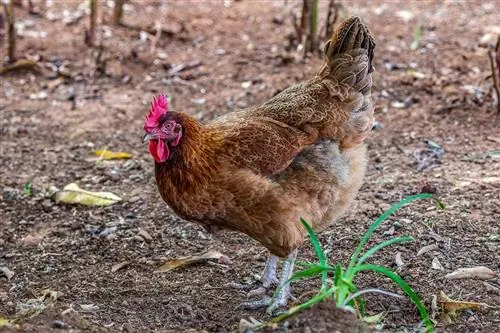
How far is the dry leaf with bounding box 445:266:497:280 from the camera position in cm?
453

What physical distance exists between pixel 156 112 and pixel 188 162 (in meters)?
0.36

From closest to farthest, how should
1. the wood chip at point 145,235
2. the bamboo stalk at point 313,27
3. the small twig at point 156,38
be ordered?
the wood chip at point 145,235 → the bamboo stalk at point 313,27 → the small twig at point 156,38

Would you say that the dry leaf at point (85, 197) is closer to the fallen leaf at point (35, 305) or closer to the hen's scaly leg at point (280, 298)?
the fallen leaf at point (35, 305)

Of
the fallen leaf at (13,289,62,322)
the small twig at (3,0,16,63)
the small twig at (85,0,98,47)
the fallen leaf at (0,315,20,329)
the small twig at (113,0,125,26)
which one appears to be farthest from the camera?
the small twig at (113,0,125,26)

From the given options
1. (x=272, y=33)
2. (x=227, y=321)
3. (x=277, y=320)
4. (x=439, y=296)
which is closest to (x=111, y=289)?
(x=227, y=321)

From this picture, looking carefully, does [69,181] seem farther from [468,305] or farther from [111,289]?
[468,305]

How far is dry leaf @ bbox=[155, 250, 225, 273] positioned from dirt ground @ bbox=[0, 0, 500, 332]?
0.17 ft

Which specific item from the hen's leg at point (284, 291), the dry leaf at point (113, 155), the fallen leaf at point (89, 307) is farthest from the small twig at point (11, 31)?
the hen's leg at point (284, 291)

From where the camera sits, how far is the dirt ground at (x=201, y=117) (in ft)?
15.0

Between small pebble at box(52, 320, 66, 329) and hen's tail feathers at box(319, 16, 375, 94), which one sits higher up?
hen's tail feathers at box(319, 16, 375, 94)

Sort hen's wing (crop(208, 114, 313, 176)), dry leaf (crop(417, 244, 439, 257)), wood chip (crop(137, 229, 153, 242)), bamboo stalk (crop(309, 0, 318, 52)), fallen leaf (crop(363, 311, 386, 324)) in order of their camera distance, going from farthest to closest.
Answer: bamboo stalk (crop(309, 0, 318, 52)), wood chip (crop(137, 229, 153, 242)), dry leaf (crop(417, 244, 439, 257)), hen's wing (crop(208, 114, 313, 176)), fallen leaf (crop(363, 311, 386, 324))

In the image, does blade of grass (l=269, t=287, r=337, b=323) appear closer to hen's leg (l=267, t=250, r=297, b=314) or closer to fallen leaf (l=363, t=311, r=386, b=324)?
fallen leaf (l=363, t=311, r=386, b=324)

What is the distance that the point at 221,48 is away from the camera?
29.8 ft

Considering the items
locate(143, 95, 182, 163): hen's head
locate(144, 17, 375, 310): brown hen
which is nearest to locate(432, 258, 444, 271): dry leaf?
locate(144, 17, 375, 310): brown hen
